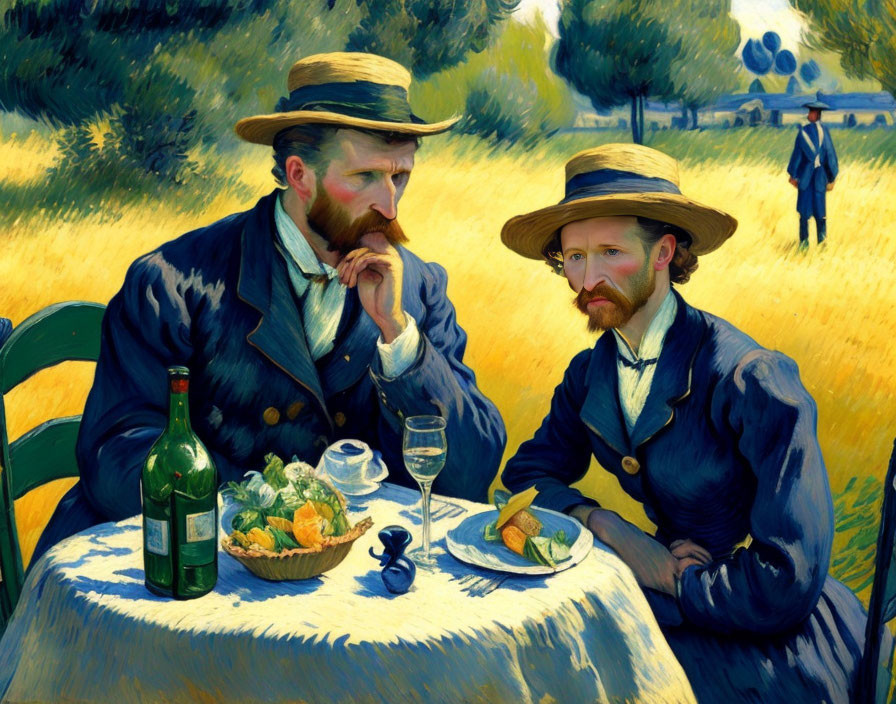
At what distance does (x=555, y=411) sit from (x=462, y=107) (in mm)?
1534

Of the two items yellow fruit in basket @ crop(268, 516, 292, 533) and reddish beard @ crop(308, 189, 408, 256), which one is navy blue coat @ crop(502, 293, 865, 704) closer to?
reddish beard @ crop(308, 189, 408, 256)

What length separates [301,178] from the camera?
3.36m

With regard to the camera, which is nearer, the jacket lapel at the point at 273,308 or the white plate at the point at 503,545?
the white plate at the point at 503,545

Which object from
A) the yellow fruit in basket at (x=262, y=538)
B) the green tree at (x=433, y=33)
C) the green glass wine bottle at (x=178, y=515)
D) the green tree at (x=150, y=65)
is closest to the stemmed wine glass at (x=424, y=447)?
the yellow fruit in basket at (x=262, y=538)

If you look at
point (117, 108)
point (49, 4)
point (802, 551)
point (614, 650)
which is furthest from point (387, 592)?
point (49, 4)

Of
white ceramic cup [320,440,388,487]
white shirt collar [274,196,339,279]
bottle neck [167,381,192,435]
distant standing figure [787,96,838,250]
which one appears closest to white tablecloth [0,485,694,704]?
bottle neck [167,381,192,435]

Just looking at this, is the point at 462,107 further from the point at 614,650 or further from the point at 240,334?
the point at 614,650

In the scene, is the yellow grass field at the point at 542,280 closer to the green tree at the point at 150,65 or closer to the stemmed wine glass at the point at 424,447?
the green tree at the point at 150,65

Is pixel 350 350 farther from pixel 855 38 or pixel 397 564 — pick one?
pixel 855 38

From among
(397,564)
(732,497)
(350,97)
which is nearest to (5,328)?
(350,97)

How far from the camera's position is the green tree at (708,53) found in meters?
3.97

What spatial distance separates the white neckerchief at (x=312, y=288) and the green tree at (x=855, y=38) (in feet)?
6.65

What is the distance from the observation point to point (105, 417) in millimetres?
3092

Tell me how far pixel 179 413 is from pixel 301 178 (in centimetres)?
134
